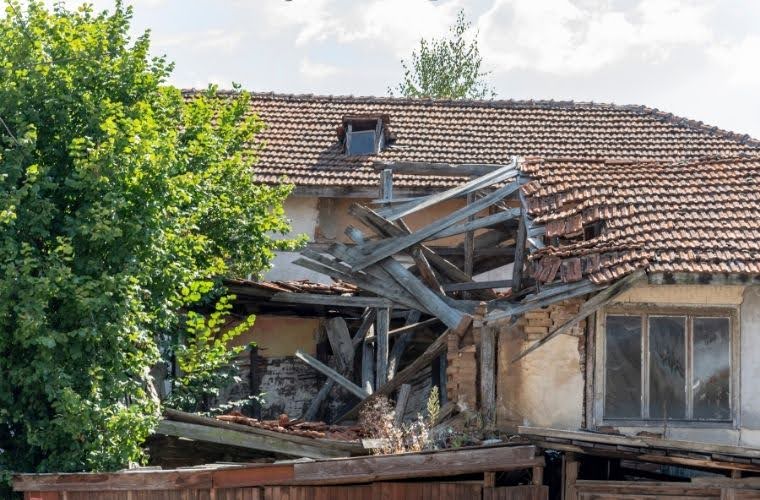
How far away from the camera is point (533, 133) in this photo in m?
24.7

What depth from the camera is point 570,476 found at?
13.7 meters

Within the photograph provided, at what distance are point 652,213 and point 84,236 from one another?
21.4 ft

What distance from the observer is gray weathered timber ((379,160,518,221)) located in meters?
18.0

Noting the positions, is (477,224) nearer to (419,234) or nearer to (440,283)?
(419,234)

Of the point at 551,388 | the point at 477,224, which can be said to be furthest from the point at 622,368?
the point at 477,224

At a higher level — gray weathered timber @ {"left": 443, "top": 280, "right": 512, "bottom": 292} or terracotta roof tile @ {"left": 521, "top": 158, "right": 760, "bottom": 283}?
terracotta roof tile @ {"left": 521, "top": 158, "right": 760, "bottom": 283}

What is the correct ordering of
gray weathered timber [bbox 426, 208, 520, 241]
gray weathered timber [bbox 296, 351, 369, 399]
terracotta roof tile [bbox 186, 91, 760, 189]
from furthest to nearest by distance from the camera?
terracotta roof tile [bbox 186, 91, 760, 189], gray weathered timber [bbox 296, 351, 369, 399], gray weathered timber [bbox 426, 208, 520, 241]

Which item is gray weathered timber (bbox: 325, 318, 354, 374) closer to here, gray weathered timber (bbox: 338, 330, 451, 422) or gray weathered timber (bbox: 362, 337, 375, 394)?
gray weathered timber (bbox: 362, 337, 375, 394)

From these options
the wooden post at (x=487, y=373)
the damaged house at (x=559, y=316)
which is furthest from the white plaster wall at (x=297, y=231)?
the wooden post at (x=487, y=373)

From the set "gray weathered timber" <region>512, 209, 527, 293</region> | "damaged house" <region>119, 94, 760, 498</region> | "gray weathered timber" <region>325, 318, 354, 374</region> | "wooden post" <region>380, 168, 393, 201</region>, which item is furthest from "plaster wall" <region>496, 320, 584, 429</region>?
"gray weathered timber" <region>325, 318, 354, 374</region>

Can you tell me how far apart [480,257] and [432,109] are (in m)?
6.51

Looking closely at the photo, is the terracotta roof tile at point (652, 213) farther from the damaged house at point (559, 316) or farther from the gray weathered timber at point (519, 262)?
the gray weathered timber at point (519, 262)

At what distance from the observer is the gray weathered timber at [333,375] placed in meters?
18.5

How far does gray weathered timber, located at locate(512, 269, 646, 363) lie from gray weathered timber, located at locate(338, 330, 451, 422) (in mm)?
2286
